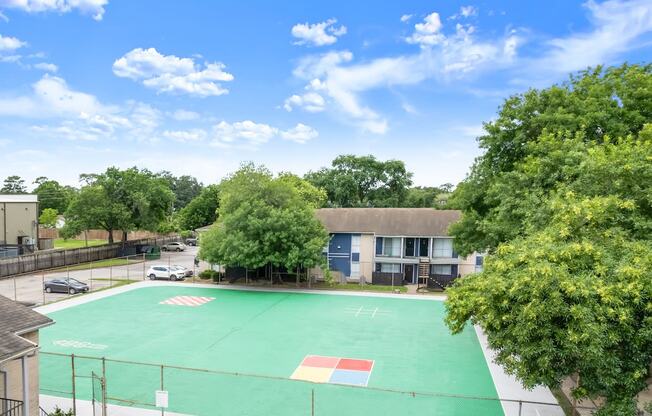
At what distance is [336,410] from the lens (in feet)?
45.7

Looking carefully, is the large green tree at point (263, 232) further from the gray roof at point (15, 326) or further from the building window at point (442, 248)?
the gray roof at point (15, 326)

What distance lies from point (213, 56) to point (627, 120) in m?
26.5

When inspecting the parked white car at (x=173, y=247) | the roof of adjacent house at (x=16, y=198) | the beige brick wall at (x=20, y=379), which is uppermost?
the roof of adjacent house at (x=16, y=198)

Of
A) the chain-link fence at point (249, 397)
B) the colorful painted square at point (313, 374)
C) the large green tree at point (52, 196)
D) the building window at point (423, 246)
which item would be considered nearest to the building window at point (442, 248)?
the building window at point (423, 246)

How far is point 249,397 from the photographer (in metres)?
14.8

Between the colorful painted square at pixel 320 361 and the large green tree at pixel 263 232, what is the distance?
13.5 m

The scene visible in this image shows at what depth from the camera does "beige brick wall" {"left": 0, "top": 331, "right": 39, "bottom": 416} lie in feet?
37.2

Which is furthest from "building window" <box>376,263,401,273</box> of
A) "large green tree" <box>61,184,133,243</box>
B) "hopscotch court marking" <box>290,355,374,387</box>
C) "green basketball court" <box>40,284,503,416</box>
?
"large green tree" <box>61,184,133,243</box>

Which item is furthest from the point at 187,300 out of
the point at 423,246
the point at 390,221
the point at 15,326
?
the point at 423,246

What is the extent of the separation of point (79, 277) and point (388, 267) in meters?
26.9

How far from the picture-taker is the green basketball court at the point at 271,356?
14.5 metres

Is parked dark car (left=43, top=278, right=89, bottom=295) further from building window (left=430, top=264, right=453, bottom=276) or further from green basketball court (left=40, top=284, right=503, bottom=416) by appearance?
building window (left=430, top=264, right=453, bottom=276)

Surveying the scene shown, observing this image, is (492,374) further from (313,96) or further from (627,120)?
Result: (313,96)

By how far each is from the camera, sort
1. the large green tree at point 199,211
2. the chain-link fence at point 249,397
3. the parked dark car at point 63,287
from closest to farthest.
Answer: the chain-link fence at point 249,397 < the parked dark car at point 63,287 < the large green tree at point 199,211
